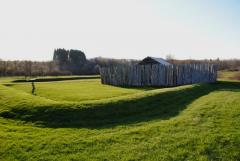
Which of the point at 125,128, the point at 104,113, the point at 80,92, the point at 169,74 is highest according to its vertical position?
the point at 169,74

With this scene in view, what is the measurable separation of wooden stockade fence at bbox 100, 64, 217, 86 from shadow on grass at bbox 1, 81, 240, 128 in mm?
7688

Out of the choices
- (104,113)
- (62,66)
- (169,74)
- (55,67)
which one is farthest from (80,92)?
(62,66)

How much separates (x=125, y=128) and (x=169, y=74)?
38.5 feet

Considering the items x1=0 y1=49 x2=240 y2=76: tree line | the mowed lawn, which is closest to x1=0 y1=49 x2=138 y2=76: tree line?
x1=0 y1=49 x2=240 y2=76: tree line

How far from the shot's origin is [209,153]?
7.31 meters

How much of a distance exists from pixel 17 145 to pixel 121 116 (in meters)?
4.02

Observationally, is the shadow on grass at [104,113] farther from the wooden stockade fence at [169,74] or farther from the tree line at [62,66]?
the tree line at [62,66]

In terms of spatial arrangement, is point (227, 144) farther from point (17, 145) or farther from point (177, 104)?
point (17, 145)

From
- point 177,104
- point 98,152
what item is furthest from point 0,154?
point 177,104

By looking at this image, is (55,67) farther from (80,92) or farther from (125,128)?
(125,128)

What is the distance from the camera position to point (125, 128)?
922cm

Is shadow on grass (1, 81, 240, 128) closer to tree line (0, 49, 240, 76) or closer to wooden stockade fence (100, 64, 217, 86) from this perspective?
wooden stockade fence (100, 64, 217, 86)

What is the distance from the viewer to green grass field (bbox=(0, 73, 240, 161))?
7375 millimetres

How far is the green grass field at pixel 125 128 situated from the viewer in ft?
24.2
